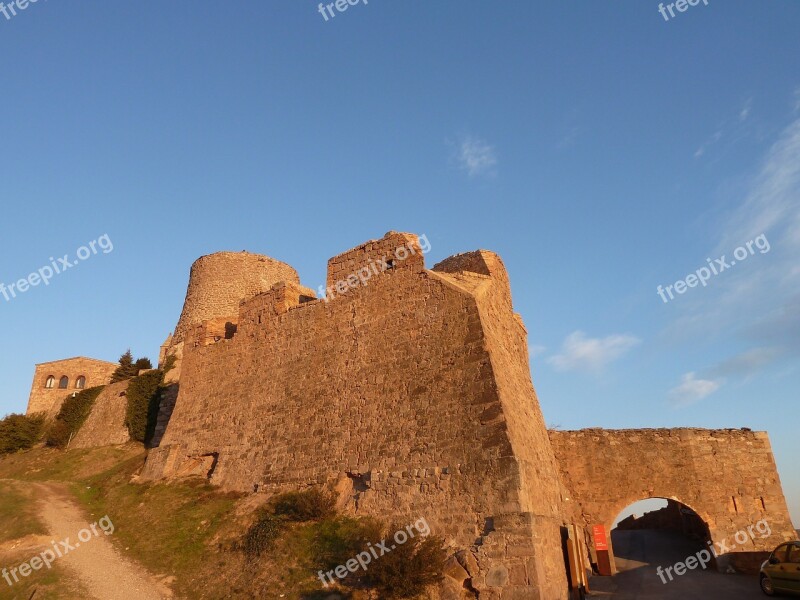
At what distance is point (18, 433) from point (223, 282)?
1325 cm

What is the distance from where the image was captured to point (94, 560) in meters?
12.4

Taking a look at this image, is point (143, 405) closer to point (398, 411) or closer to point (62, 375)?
point (398, 411)

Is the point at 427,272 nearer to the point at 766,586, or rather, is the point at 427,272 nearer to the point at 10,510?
the point at 766,586

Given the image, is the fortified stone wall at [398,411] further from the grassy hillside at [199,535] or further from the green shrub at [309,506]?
the grassy hillside at [199,535]

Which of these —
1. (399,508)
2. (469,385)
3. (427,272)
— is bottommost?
(399,508)

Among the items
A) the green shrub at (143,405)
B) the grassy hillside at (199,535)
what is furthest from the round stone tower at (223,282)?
the grassy hillside at (199,535)

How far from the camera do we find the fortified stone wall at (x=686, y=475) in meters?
17.5

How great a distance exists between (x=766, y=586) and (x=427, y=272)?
1097 centimetres

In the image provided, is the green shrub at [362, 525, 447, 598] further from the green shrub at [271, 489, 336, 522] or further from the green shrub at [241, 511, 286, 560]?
the green shrub at [241, 511, 286, 560]

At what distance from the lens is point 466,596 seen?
9391 mm

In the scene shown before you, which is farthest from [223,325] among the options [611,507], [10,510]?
[611,507]

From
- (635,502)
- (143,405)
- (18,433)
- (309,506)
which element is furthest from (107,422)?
(635,502)

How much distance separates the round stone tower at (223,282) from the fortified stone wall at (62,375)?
9.74 m

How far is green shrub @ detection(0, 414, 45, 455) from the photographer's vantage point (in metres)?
25.9
